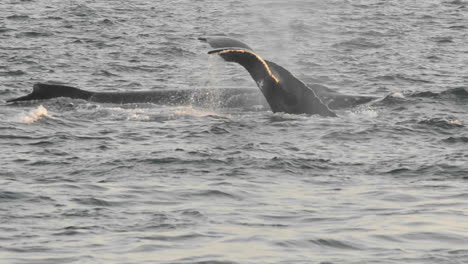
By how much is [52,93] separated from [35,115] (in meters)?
1.35

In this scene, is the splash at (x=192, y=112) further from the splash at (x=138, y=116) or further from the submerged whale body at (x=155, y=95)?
the splash at (x=138, y=116)

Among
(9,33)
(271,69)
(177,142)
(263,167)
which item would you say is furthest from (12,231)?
(9,33)

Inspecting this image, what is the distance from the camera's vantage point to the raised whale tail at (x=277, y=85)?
16391 mm

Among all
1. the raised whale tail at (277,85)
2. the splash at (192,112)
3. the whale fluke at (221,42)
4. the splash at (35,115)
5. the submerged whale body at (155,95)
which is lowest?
the splash at (35,115)

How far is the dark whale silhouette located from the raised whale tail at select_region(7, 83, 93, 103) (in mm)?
4601

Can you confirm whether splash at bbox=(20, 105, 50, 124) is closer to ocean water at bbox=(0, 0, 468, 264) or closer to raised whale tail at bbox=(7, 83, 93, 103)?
ocean water at bbox=(0, 0, 468, 264)

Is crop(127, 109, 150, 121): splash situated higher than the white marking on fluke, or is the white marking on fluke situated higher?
the white marking on fluke

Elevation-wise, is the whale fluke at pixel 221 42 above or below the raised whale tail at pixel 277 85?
above

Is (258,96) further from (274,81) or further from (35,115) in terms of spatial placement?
(35,115)

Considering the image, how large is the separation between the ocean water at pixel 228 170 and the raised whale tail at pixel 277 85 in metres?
0.28

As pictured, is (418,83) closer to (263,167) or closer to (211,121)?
(211,121)

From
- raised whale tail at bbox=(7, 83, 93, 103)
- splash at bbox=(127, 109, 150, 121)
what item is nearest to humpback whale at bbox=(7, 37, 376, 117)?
raised whale tail at bbox=(7, 83, 93, 103)

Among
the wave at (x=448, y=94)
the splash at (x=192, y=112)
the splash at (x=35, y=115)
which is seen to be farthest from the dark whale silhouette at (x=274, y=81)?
the wave at (x=448, y=94)

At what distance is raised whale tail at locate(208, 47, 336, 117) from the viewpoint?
1639cm
